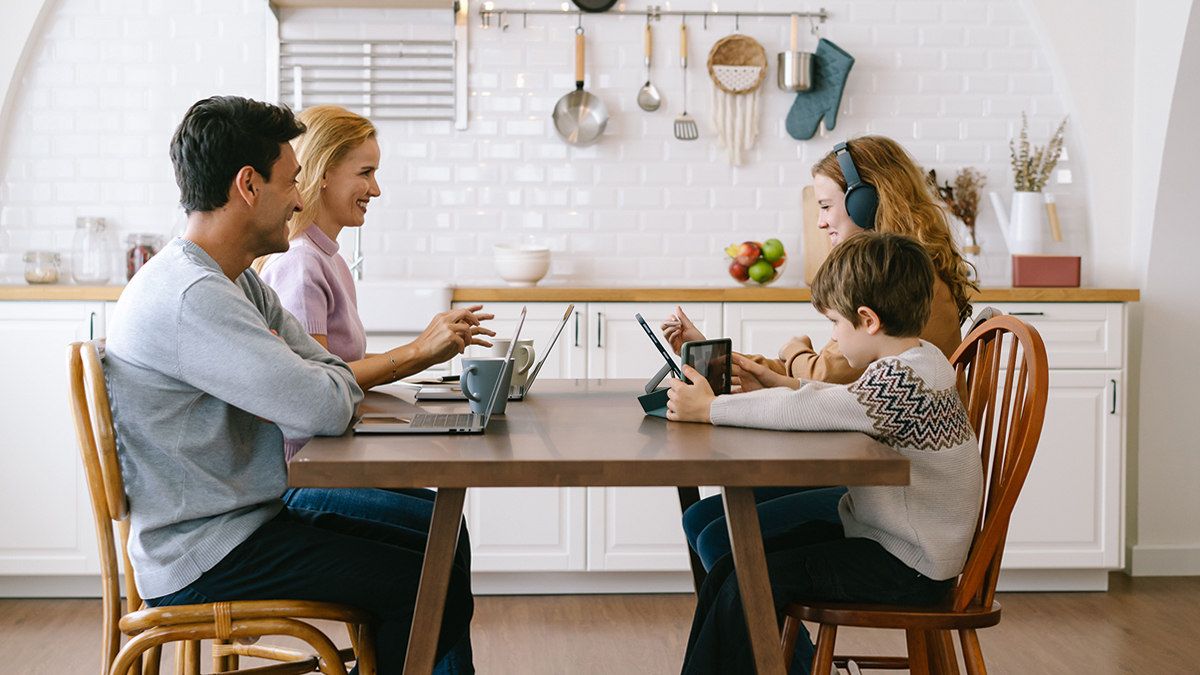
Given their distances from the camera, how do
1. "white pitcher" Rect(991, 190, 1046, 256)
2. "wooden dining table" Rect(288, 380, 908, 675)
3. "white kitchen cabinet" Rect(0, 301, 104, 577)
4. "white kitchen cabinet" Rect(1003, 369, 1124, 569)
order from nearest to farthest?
"wooden dining table" Rect(288, 380, 908, 675), "white kitchen cabinet" Rect(0, 301, 104, 577), "white kitchen cabinet" Rect(1003, 369, 1124, 569), "white pitcher" Rect(991, 190, 1046, 256)

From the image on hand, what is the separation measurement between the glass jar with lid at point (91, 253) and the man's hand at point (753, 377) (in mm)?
2708

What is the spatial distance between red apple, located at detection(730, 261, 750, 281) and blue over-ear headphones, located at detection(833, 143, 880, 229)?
156 cm

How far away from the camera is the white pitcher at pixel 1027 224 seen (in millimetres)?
3508

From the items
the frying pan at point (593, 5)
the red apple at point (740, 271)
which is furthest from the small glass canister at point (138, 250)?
the red apple at point (740, 271)

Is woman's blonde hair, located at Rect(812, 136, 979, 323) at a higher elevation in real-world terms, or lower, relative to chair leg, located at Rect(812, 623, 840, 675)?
higher

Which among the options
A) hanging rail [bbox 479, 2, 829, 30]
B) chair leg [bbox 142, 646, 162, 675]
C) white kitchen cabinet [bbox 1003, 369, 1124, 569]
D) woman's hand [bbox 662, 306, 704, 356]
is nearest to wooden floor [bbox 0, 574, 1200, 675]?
white kitchen cabinet [bbox 1003, 369, 1124, 569]

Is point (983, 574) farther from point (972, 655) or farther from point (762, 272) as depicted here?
point (762, 272)

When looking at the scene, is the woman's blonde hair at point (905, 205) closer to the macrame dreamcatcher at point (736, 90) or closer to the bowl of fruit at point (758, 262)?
the bowl of fruit at point (758, 262)

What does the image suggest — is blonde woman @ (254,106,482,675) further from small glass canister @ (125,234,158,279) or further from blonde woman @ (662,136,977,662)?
small glass canister @ (125,234,158,279)

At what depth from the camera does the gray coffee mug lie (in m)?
1.45

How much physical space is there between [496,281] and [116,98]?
5.12 ft

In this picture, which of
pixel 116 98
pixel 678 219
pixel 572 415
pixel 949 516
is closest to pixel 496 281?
pixel 678 219

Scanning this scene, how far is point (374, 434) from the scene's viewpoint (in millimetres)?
1292

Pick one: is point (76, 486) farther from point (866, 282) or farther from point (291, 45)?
point (866, 282)
